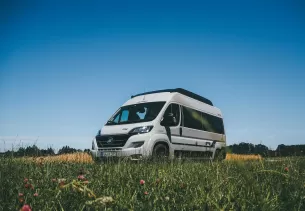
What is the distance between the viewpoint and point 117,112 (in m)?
11.1

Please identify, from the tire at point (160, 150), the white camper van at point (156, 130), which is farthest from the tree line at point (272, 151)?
the tire at point (160, 150)

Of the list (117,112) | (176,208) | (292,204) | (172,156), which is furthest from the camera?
(117,112)

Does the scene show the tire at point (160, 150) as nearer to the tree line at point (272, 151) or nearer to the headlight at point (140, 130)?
the headlight at point (140, 130)

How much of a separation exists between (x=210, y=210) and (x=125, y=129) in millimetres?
6937

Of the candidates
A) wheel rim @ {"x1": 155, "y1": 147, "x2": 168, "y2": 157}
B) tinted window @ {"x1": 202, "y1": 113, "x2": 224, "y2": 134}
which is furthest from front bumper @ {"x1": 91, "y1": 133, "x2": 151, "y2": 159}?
tinted window @ {"x1": 202, "y1": 113, "x2": 224, "y2": 134}

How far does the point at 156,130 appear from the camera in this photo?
916 cm

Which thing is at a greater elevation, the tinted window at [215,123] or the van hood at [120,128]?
the tinted window at [215,123]

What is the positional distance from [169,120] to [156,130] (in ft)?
2.41

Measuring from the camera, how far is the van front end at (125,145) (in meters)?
8.76

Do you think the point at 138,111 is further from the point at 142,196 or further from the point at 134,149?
the point at 142,196

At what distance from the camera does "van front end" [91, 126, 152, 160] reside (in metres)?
8.76

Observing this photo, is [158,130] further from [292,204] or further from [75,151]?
Answer: [292,204]

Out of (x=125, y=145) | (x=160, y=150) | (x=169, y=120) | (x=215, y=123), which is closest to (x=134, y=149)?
(x=125, y=145)

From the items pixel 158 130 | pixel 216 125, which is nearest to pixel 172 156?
pixel 158 130
